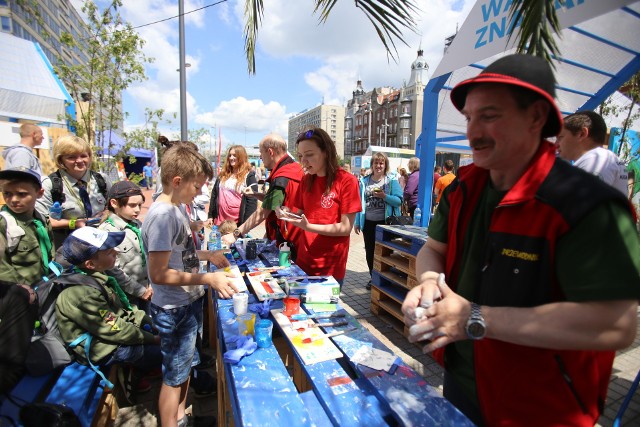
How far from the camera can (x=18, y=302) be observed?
5.79 feet

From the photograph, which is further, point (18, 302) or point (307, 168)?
point (307, 168)

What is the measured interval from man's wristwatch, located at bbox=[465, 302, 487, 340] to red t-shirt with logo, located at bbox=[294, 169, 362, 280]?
5.60 ft

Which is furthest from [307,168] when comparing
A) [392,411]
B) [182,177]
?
[392,411]

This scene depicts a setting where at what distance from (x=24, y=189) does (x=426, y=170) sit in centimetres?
427

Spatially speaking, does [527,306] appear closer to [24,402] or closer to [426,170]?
[24,402]

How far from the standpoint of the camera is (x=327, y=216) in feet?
8.79

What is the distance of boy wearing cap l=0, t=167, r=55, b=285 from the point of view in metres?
2.63

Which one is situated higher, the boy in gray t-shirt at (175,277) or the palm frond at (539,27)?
the palm frond at (539,27)

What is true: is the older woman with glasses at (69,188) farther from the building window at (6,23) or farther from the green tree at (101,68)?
the building window at (6,23)

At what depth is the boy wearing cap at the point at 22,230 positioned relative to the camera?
104 inches

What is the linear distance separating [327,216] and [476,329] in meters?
1.82

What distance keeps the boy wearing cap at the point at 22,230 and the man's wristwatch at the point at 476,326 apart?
337 centimetres

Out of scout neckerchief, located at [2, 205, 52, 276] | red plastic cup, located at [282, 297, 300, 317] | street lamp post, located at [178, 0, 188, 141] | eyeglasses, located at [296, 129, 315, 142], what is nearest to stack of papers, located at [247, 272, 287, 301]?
red plastic cup, located at [282, 297, 300, 317]

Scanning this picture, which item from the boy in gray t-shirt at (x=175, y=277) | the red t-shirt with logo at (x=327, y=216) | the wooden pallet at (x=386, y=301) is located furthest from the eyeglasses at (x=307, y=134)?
the wooden pallet at (x=386, y=301)
